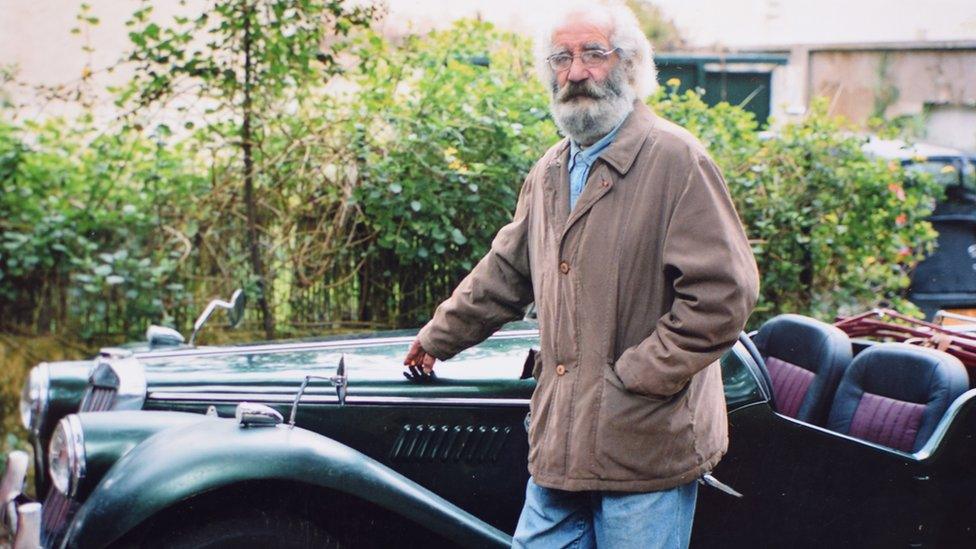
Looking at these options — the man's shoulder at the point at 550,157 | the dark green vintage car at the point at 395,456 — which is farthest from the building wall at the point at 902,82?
the man's shoulder at the point at 550,157

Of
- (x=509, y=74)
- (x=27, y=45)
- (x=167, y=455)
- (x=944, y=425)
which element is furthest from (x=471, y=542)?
(x=27, y=45)

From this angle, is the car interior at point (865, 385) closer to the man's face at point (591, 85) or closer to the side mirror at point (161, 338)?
the man's face at point (591, 85)

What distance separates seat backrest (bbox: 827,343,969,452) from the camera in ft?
11.8

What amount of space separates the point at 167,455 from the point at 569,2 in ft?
5.37

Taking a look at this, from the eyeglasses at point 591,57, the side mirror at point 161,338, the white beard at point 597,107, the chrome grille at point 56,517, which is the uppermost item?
the eyeglasses at point 591,57

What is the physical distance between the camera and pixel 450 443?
349 cm

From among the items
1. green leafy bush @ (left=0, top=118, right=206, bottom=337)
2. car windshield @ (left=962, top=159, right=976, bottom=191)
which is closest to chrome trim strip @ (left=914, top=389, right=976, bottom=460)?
green leafy bush @ (left=0, top=118, right=206, bottom=337)

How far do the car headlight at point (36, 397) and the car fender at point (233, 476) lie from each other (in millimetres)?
1117

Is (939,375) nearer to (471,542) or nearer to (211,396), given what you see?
(471,542)

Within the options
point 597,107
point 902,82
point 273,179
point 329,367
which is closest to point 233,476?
point 329,367

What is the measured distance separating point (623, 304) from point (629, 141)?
0.41 meters

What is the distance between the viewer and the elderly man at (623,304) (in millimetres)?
2490

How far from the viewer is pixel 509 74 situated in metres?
6.48

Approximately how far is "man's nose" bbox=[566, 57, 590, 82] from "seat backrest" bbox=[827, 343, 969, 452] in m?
1.74
